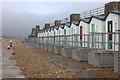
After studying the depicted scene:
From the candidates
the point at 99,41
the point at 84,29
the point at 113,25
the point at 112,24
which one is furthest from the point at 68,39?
the point at 99,41

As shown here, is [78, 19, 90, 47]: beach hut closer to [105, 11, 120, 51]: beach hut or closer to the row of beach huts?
the row of beach huts

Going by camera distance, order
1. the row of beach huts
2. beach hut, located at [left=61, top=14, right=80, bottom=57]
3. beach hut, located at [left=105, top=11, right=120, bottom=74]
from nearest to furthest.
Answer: the row of beach huts → beach hut, located at [left=105, top=11, right=120, bottom=74] → beach hut, located at [left=61, top=14, right=80, bottom=57]

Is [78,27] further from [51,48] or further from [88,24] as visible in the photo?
[51,48]

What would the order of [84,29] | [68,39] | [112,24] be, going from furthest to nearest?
[68,39] < [84,29] < [112,24]

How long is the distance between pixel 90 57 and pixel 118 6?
386 inches

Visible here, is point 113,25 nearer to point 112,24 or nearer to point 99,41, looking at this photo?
point 112,24

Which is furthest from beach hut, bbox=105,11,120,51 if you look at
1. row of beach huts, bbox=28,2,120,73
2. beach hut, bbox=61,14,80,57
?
beach hut, bbox=61,14,80,57

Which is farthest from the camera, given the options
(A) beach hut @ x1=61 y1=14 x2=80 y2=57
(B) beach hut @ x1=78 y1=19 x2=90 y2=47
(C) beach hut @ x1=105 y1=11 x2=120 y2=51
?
(B) beach hut @ x1=78 y1=19 x2=90 y2=47

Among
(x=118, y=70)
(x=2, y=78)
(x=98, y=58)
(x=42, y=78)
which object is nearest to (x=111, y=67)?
(x=98, y=58)

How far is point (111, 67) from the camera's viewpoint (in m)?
10.1

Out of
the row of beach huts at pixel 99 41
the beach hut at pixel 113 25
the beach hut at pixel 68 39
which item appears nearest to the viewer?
the row of beach huts at pixel 99 41

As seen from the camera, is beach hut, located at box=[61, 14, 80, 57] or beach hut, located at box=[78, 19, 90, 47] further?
beach hut, located at box=[78, 19, 90, 47]

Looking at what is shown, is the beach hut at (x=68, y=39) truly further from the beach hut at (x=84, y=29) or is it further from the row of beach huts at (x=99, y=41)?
the beach hut at (x=84, y=29)

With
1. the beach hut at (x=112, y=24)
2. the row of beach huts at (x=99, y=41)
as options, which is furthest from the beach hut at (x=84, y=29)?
the beach hut at (x=112, y=24)
